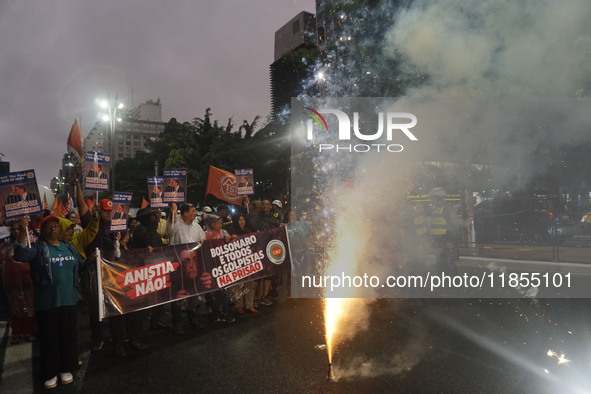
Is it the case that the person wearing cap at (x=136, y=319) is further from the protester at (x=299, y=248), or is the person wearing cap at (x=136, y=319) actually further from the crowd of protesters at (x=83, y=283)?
the protester at (x=299, y=248)

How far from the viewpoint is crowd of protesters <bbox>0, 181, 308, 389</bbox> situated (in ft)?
11.5

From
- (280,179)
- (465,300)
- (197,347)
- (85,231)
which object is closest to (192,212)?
(85,231)

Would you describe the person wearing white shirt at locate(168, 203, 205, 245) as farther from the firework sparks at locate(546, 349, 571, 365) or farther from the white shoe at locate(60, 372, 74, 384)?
the firework sparks at locate(546, 349, 571, 365)

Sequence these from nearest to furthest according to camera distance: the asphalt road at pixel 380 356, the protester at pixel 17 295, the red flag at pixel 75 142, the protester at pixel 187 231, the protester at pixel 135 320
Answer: the asphalt road at pixel 380 356
the protester at pixel 135 320
the protester at pixel 17 295
the protester at pixel 187 231
the red flag at pixel 75 142

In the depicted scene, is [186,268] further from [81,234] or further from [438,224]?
[438,224]

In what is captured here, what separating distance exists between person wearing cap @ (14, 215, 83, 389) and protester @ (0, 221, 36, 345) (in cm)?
167

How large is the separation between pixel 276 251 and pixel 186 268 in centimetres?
175

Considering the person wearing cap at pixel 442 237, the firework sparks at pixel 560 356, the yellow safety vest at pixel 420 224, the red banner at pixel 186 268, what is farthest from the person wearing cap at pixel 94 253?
the person wearing cap at pixel 442 237

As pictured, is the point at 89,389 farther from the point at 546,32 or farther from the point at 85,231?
the point at 546,32

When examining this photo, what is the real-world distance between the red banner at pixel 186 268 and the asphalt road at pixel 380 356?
572 millimetres

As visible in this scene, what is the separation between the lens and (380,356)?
382 cm

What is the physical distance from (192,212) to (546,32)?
4.89 meters

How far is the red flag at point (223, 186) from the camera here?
10633 millimetres

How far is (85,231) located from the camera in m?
4.29
